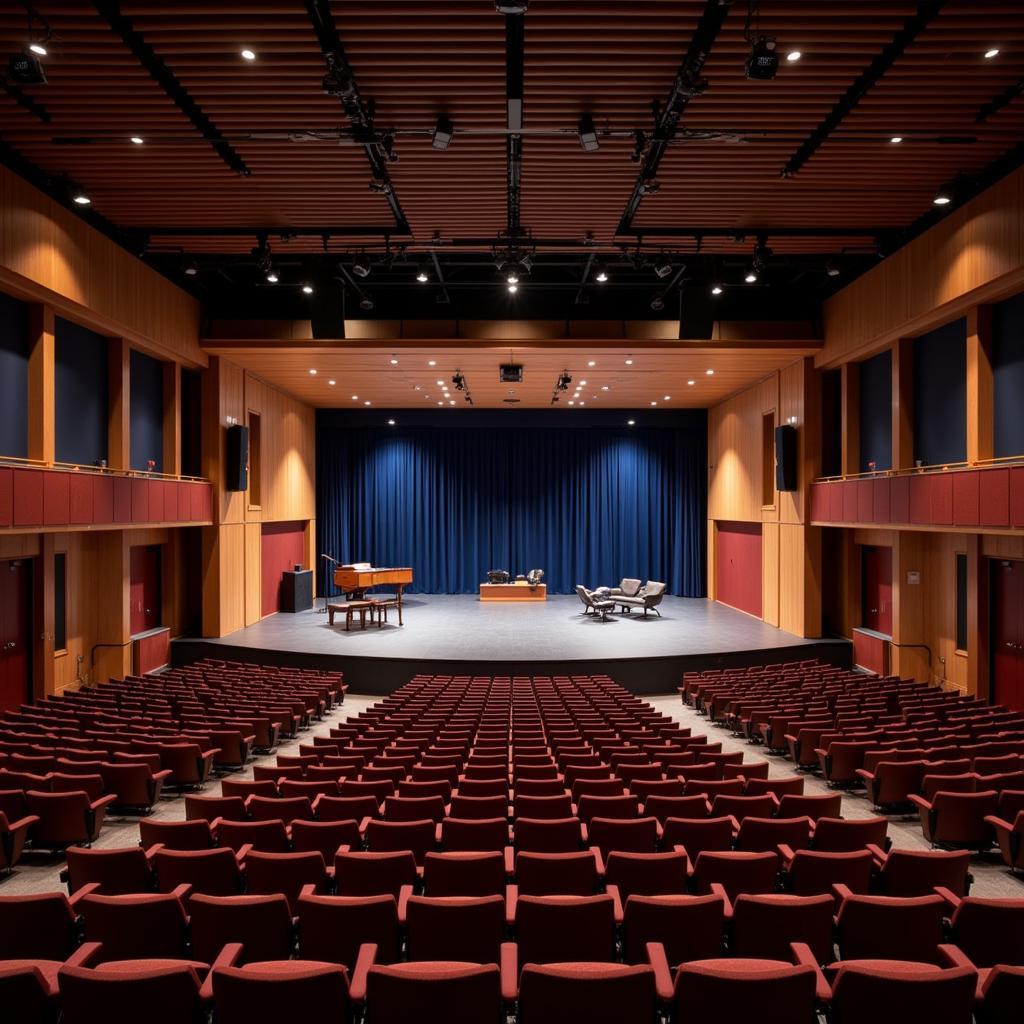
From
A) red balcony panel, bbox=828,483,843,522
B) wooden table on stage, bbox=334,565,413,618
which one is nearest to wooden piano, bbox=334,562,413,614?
wooden table on stage, bbox=334,565,413,618

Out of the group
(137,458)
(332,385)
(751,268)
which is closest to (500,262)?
(751,268)

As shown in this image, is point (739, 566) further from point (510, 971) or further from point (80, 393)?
point (510, 971)

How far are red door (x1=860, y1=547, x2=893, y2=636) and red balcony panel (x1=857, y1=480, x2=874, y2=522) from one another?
1831 millimetres

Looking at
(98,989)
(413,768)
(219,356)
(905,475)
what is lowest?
(413,768)

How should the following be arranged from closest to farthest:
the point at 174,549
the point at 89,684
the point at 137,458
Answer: the point at 89,684 < the point at 137,458 < the point at 174,549

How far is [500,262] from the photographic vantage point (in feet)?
39.4

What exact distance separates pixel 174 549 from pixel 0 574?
5.16m

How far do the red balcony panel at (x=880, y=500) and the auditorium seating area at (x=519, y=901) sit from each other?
19.7 feet

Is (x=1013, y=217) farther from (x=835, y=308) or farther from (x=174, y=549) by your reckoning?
(x=174, y=549)

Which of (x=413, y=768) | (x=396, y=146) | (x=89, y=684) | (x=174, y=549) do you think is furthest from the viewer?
(x=174, y=549)

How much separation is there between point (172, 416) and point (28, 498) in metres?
6.09

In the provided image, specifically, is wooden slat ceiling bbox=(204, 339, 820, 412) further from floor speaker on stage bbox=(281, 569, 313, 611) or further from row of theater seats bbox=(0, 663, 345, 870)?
row of theater seats bbox=(0, 663, 345, 870)

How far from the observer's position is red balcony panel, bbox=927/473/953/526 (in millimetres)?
11167

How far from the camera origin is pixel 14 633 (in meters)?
11.6
